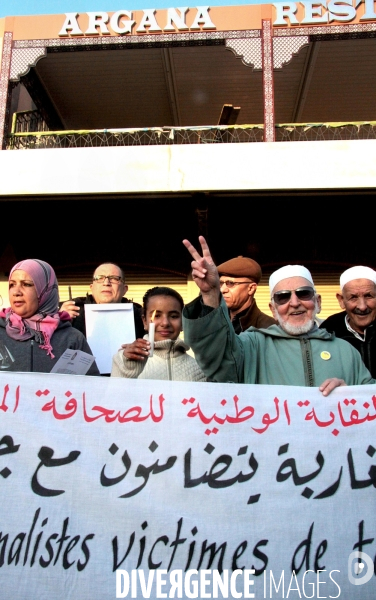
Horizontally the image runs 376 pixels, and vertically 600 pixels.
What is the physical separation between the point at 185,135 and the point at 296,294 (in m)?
7.31

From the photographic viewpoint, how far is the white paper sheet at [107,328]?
3.34m

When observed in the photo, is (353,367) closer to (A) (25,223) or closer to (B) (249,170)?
(B) (249,170)

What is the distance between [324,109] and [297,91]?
821mm

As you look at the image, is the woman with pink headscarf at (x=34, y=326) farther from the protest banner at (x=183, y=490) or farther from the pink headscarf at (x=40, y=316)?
the protest banner at (x=183, y=490)

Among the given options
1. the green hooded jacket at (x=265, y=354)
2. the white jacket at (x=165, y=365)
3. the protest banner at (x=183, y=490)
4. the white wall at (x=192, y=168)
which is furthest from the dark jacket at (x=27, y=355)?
the white wall at (x=192, y=168)

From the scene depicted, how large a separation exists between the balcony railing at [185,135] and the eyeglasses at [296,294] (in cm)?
629

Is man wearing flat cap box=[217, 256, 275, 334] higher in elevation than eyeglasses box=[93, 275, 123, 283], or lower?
lower

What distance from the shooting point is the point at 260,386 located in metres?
2.09

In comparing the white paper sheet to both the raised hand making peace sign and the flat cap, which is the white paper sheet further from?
the raised hand making peace sign

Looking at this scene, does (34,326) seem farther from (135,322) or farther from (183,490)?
(183,490)

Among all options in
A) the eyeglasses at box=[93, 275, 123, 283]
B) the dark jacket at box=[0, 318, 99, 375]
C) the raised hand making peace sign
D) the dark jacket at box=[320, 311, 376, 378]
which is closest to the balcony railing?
the eyeglasses at box=[93, 275, 123, 283]

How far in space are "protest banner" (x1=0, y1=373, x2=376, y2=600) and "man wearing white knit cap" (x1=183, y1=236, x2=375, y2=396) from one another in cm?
14

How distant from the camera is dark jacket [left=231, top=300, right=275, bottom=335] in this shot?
129 inches

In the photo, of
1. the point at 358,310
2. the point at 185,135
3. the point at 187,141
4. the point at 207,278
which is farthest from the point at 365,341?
the point at 187,141
